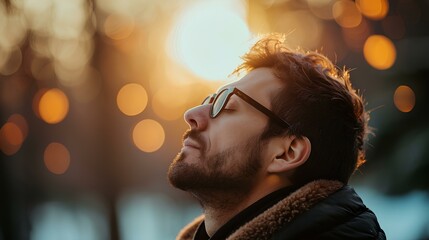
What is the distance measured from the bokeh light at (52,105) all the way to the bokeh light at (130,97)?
1.15 m

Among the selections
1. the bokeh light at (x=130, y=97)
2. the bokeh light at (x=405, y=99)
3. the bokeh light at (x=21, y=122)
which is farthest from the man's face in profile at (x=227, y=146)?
the bokeh light at (x=405, y=99)

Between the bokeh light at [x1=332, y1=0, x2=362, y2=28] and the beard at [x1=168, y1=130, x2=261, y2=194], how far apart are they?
24.0 ft

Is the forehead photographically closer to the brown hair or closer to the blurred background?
the brown hair

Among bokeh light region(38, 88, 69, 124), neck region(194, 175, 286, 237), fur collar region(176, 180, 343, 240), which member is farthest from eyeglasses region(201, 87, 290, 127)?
bokeh light region(38, 88, 69, 124)

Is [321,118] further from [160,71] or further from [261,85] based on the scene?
[160,71]

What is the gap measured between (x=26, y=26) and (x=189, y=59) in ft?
8.68

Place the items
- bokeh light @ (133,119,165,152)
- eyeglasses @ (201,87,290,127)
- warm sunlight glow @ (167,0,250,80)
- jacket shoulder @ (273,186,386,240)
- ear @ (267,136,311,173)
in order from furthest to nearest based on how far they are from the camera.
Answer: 1. bokeh light @ (133,119,165,152)
2. warm sunlight glow @ (167,0,250,80)
3. eyeglasses @ (201,87,290,127)
4. ear @ (267,136,311,173)
5. jacket shoulder @ (273,186,386,240)

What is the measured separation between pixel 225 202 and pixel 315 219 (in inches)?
23.7

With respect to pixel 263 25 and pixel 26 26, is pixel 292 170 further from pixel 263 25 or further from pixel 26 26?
pixel 26 26

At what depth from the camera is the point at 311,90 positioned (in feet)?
9.80

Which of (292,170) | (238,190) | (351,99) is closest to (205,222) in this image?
(238,190)

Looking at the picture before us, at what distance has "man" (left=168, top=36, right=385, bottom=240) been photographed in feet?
9.64

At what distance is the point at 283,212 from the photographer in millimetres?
2580

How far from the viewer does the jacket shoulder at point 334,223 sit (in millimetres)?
2459
